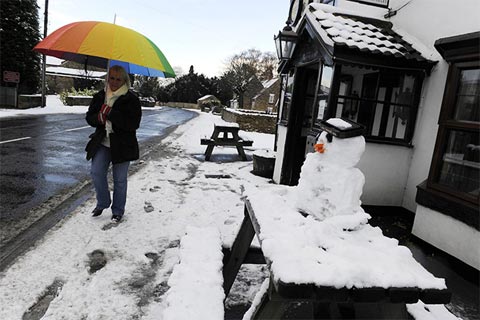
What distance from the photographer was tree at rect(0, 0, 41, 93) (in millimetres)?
18062

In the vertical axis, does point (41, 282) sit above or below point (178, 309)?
below

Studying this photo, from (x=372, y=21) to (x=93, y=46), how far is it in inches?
194

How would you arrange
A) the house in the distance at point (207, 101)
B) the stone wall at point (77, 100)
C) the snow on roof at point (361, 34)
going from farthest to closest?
the house in the distance at point (207, 101), the stone wall at point (77, 100), the snow on roof at point (361, 34)

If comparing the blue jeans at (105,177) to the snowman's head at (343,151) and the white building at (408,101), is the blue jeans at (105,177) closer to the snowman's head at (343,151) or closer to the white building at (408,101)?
the snowman's head at (343,151)

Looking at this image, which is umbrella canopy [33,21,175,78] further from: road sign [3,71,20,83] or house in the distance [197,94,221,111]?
house in the distance [197,94,221,111]

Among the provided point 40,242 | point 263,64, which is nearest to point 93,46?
point 40,242

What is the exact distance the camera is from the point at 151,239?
3689 millimetres

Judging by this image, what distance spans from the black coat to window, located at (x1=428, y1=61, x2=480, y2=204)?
3819mm

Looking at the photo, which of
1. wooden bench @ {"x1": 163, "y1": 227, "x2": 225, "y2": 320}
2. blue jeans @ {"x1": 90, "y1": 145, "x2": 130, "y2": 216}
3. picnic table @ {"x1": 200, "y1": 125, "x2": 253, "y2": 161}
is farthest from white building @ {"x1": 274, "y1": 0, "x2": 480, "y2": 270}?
blue jeans @ {"x1": 90, "y1": 145, "x2": 130, "y2": 216}

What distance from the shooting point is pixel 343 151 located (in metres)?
2.28

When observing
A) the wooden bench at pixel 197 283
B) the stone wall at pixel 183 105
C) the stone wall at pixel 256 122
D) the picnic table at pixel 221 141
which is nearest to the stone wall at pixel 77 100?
the stone wall at pixel 256 122

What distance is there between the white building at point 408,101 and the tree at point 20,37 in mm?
17804

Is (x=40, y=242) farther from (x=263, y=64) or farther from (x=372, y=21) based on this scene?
(x=263, y=64)

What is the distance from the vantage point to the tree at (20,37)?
18.1 meters
